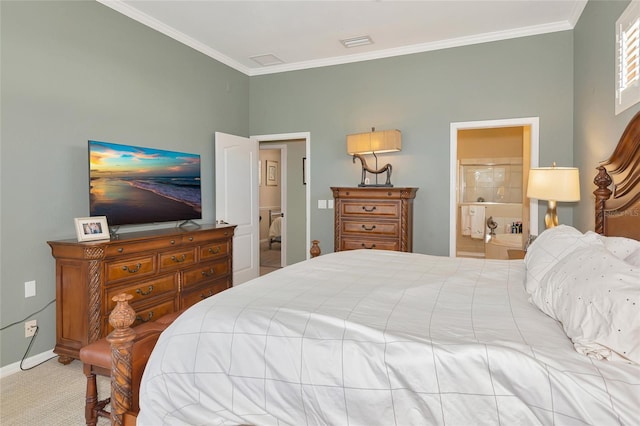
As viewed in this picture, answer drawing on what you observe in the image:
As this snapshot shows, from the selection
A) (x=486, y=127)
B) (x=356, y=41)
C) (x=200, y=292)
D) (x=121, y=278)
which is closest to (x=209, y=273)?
(x=200, y=292)

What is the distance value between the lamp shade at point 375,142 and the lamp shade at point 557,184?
159 cm

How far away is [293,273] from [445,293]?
0.80 meters

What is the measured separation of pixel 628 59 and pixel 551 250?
1397 millimetres

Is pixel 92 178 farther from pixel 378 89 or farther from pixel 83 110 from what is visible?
pixel 378 89

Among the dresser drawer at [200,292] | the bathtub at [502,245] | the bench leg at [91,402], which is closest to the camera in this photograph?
the bench leg at [91,402]

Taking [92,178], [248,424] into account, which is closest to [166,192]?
[92,178]

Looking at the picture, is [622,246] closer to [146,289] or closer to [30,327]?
[146,289]

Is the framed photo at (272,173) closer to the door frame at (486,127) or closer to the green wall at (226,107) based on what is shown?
the green wall at (226,107)

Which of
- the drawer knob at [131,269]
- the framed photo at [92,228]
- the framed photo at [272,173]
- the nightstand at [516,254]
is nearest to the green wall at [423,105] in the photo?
the nightstand at [516,254]

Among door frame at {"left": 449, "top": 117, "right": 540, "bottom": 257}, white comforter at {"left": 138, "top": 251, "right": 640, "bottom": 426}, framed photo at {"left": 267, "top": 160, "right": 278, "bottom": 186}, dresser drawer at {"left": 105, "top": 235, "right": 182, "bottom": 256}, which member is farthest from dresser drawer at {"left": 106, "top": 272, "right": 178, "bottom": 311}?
framed photo at {"left": 267, "top": 160, "right": 278, "bottom": 186}

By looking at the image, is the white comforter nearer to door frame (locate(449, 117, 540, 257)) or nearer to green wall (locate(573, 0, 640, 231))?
green wall (locate(573, 0, 640, 231))

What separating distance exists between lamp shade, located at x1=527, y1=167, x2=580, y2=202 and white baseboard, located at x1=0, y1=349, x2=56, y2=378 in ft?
13.5

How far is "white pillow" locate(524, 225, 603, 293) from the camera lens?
1775mm

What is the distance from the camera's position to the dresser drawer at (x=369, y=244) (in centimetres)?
420
